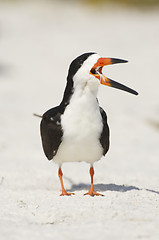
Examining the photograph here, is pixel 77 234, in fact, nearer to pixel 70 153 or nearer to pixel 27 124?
pixel 70 153

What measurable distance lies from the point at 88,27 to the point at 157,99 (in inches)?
563

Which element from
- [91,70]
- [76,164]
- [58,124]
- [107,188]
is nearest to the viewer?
[91,70]

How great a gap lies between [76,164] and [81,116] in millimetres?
2832

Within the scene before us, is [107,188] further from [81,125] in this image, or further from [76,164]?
[76,164]

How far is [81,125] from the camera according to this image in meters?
4.02

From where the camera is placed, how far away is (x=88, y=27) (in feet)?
83.9

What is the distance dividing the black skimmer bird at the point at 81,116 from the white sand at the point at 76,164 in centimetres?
50

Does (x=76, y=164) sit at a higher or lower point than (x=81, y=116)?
lower

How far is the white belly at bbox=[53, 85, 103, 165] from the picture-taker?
158 inches

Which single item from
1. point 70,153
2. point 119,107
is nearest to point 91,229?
point 70,153

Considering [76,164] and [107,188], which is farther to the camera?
[76,164]

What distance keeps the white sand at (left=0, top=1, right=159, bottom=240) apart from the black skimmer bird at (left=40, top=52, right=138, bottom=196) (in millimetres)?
503

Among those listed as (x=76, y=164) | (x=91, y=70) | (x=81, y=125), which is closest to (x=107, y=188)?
(x=81, y=125)

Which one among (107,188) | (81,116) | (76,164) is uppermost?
(81,116)
